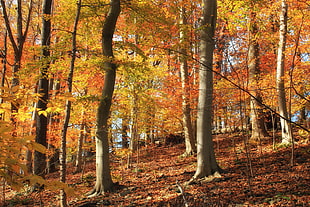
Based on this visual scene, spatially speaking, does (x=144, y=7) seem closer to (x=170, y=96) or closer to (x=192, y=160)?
(x=170, y=96)

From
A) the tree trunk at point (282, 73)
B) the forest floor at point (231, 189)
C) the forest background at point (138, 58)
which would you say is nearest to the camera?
the forest floor at point (231, 189)

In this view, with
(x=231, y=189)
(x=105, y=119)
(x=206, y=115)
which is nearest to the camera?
(x=231, y=189)

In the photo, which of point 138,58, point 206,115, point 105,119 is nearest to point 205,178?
point 206,115

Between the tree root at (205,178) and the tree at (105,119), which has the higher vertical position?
the tree at (105,119)

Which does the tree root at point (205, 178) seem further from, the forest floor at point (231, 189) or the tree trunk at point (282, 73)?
the tree trunk at point (282, 73)

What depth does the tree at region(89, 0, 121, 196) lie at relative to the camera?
20.5ft

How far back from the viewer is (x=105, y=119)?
646 cm

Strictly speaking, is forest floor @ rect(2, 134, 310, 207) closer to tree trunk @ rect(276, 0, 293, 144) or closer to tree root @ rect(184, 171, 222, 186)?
tree root @ rect(184, 171, 222, 186)

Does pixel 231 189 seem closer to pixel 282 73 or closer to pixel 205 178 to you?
pixel 205 178

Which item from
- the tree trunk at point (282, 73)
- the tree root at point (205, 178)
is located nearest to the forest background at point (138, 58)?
the tree trunk at point (282, 73)

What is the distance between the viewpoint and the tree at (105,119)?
624 centimetres

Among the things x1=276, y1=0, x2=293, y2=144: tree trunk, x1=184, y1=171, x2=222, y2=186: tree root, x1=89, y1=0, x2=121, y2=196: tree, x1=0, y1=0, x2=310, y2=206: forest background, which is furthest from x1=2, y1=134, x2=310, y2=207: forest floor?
x1=0, y1=0, x2=310, y2=206: forest background

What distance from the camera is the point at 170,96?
1022cm

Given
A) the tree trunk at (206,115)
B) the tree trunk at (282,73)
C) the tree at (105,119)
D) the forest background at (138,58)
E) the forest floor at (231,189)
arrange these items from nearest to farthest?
1. the forest floor at (231,189)
2. the forest background at (138,58)
3. the tree trunk at (206,115)
4. the tree at (105,119)
5. the tree trunk at (282,73)
